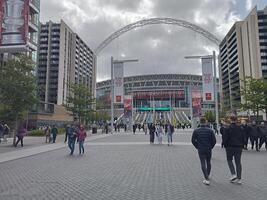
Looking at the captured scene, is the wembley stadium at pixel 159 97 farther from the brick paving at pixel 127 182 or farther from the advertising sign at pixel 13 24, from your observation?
the brick paving at pixel 127 182

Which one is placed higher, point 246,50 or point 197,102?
point 246,50

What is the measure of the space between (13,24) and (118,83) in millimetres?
19429

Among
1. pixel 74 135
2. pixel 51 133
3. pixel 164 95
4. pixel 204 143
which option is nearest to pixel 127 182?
pixel 204 143

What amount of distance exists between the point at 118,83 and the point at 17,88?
15.6 metres

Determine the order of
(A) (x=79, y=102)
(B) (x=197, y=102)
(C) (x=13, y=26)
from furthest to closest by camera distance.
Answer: (B) (x=197, y=102), (A) (x=79, y=102), (C) (x=13, y=26)

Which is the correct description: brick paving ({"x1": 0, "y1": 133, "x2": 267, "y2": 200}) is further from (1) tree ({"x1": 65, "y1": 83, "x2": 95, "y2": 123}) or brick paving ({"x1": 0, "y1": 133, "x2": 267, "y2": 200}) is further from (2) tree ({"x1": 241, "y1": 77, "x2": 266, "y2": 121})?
(1) tree ({"x1": 65, "y1": 83, "x2": 95, "y2": 123})

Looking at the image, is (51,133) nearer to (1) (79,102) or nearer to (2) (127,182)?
(1) (79,102)

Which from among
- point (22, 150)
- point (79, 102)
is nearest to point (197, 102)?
point (79, 102)

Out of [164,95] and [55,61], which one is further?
[164,95]

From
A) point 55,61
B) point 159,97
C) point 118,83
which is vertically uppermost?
point 55,61

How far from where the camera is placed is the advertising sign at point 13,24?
623 inches

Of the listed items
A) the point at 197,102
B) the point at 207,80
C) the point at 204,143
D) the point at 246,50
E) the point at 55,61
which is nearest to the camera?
→ the point at 204,143

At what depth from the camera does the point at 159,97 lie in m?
121

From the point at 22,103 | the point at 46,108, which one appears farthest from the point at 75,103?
the point at 46,108
